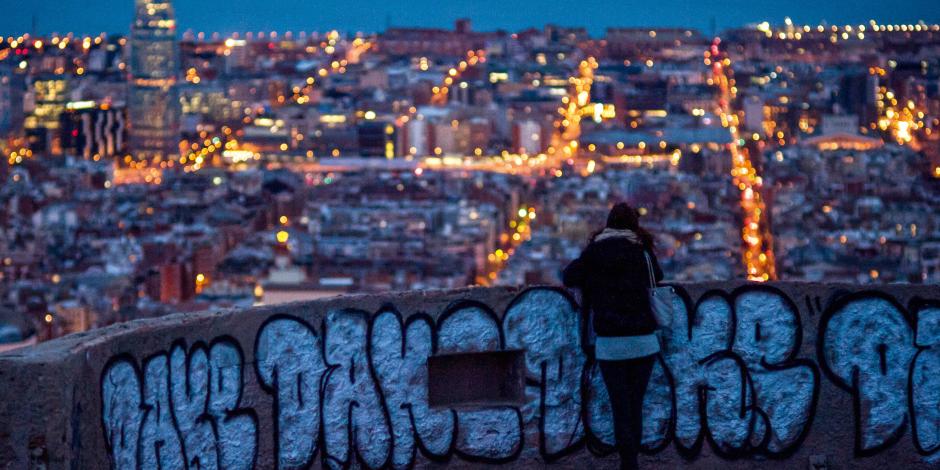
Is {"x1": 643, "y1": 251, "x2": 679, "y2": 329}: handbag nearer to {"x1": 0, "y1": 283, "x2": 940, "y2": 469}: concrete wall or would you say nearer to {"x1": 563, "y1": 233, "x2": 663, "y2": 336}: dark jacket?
{"x1": 563, "y1": 233, "x2": 663, "y2": 336}: dark jacket

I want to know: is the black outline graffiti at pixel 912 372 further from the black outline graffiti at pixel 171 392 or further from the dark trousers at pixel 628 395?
the black outline graffiti at pixel 171 392

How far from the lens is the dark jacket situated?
4957 mm

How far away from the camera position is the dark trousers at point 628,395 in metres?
5.00

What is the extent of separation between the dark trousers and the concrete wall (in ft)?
0.43

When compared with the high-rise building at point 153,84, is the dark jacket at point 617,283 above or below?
→ below

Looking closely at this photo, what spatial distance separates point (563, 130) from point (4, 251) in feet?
143

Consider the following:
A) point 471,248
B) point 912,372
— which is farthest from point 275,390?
point 471,248

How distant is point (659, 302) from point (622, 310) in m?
0.09

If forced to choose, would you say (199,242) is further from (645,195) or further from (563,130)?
(563,130)

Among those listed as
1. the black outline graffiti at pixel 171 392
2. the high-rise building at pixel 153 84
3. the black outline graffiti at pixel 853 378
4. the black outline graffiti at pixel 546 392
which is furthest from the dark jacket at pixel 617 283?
the high-rise building at pixel 153 84

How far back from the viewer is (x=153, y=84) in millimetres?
105438

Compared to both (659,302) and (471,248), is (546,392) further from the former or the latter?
(471,248)

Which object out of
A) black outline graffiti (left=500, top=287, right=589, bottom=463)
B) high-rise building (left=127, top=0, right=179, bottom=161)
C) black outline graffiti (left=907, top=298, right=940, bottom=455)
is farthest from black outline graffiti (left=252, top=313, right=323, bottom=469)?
high-rise building (left=127, top=0, right=179, bottom=161)

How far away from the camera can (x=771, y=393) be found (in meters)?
5.22
